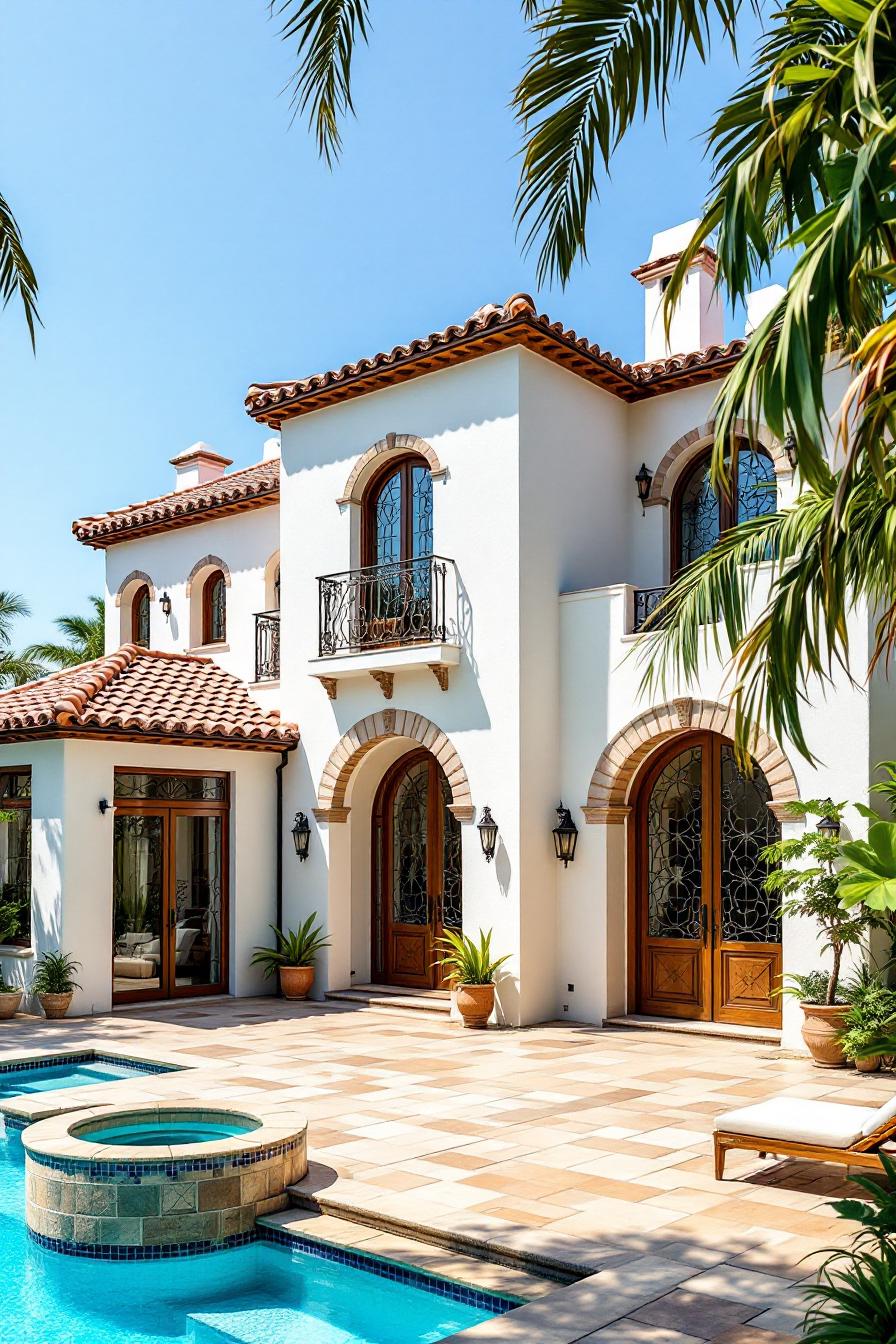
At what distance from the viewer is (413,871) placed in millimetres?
16625

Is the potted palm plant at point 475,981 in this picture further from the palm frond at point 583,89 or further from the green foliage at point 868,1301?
the palm frond at point 583,89

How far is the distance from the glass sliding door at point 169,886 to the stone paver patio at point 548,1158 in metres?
1.37

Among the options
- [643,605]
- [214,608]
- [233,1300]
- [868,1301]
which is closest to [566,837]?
[643,605]

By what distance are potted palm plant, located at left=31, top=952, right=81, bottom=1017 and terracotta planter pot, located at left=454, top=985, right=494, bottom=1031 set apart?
4.58 m

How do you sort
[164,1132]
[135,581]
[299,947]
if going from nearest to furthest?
[164,1132]
[299,947]
[135,581]

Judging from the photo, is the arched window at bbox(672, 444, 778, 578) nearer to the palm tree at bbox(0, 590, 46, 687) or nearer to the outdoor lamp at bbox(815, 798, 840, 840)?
the outdoor lamp at bbox(815, 798, 840, 840)

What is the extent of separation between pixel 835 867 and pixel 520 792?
12.2ft

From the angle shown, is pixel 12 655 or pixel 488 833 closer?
pixel 488 833

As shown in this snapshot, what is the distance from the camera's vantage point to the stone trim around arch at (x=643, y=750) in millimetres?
13109

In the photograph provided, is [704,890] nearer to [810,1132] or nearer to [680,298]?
[810,1132]

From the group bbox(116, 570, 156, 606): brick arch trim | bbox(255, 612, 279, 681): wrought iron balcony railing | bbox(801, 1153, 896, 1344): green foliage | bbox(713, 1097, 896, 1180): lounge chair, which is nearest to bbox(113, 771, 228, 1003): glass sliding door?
bbox(255, 612, 279, 681): wrought iron balcony railing

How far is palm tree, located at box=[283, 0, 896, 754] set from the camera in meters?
3.63

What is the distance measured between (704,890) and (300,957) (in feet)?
18.0

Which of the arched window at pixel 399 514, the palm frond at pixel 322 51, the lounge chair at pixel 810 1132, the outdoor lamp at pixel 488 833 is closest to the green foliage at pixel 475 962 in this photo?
the outdoor lamp at pixel 488 833
